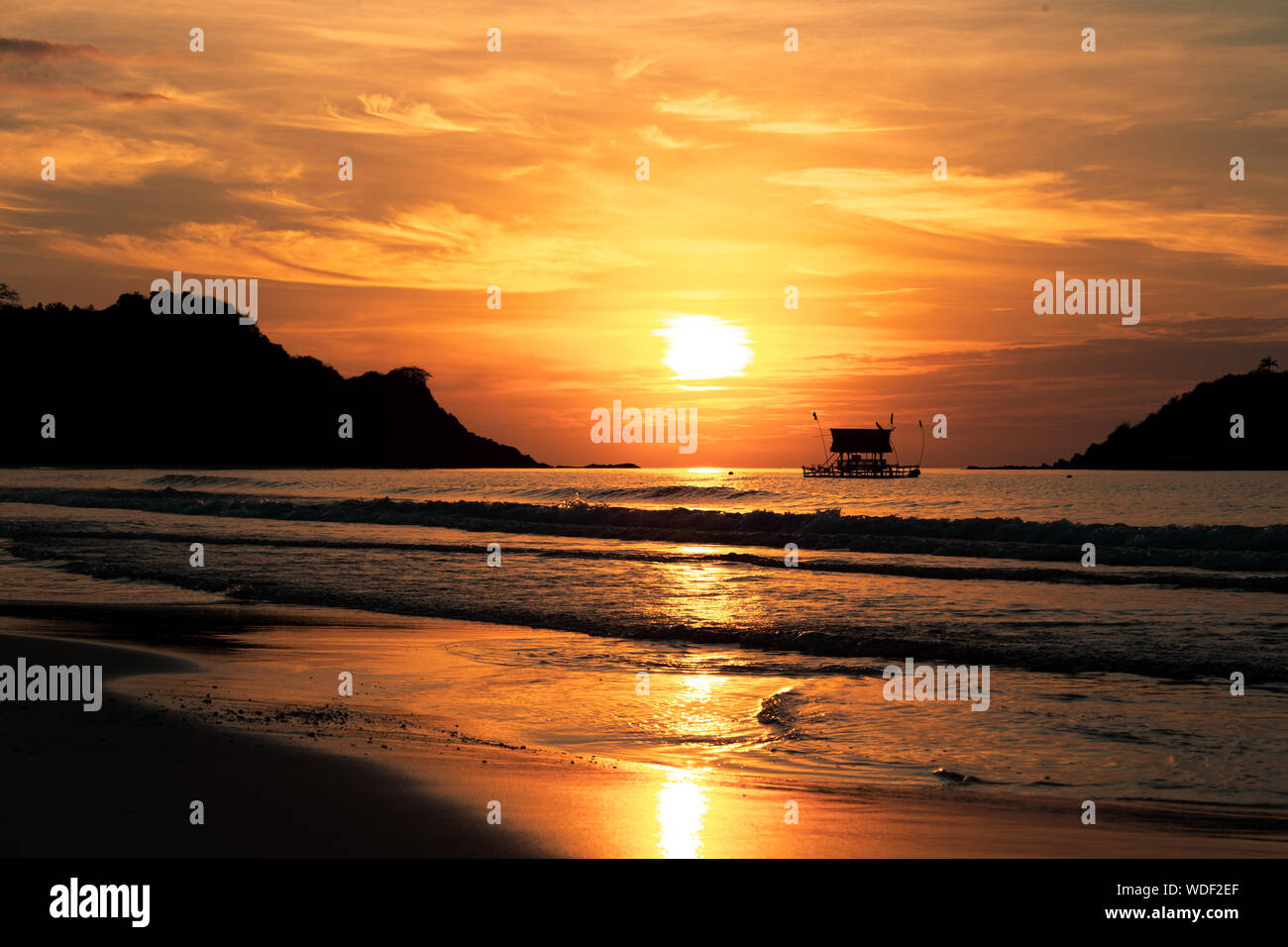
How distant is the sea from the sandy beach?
592 mm

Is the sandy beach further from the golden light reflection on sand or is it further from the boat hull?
the boat hull

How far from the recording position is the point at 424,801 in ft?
22.4

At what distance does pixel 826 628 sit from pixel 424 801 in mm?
9647

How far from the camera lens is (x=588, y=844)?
5.93m

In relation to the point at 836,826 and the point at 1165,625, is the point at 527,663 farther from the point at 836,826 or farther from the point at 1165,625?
the point at 1165,625

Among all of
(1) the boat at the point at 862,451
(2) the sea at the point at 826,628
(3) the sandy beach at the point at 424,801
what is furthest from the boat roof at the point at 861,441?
(3) the sandy beach at the point at 424,801

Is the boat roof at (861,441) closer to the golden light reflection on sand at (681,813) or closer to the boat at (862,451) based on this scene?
the boat at (862,451)

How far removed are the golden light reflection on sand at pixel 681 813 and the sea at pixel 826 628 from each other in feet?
1.98

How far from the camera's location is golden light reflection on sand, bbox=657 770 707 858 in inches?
231

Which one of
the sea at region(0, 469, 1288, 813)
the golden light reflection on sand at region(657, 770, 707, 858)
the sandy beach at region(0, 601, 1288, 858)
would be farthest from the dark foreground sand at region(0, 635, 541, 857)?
the sea at region(0, 469, 1288, 813)

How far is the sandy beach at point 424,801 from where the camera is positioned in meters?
5.94

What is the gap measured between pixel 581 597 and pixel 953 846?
1413 cm

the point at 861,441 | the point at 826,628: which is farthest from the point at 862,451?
the point at 826,628
